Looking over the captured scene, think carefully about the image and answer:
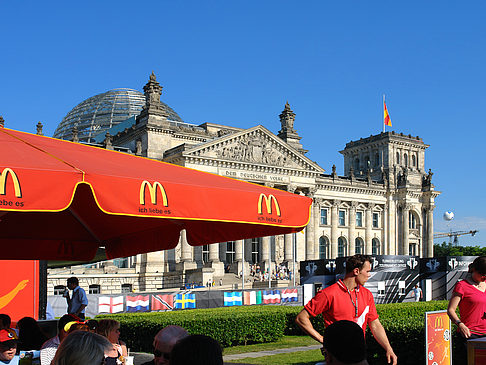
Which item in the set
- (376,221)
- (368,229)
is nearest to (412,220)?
(376,221)

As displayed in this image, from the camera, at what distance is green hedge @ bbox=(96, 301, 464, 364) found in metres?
12.5

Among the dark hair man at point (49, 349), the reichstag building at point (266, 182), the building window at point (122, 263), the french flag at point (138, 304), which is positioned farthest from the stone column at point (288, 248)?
the dark hair man at point (49, 349)

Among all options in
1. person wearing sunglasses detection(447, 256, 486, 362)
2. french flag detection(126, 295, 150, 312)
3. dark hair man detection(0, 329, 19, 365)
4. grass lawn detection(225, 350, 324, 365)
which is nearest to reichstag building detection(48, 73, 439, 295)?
french flag detection(126, 295, 150, 312)

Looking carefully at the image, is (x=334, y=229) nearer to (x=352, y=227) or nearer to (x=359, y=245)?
(x=352, y=227)

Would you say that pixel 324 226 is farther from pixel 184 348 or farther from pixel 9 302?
pixel 184 348

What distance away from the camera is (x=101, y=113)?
258 feet

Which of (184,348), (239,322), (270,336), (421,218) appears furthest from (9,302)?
(421,218)

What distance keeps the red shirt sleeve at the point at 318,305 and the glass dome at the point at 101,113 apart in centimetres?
6902

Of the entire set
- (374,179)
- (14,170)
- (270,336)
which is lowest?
(270,336)

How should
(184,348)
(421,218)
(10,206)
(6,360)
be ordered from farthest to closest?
Answer: (421,218) → (6,360) → (10,206) → (184,348)

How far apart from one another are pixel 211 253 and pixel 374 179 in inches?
1257

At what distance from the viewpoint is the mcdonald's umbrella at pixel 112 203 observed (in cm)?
573

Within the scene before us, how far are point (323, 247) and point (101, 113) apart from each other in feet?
108

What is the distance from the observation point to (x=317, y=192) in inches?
2778
